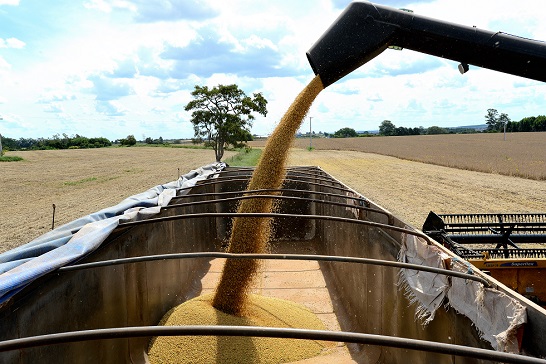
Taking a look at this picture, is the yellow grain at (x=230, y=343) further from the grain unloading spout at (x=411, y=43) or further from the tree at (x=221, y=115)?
the tree at (x=221, y=115)

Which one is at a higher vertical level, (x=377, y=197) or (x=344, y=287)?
(x=344, y=287)

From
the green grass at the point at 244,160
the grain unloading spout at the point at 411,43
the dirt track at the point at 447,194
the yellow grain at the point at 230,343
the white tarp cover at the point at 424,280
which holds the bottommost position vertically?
the dirt track at the point at 447,194

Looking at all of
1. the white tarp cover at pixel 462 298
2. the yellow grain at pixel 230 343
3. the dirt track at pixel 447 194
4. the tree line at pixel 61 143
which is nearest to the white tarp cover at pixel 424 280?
the white tarp cover at pixel 462 298

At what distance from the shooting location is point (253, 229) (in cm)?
439

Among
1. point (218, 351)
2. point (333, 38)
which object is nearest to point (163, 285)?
point (218, 351)

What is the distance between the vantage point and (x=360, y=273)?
4301 millimetres

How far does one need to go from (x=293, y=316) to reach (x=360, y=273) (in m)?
0.76

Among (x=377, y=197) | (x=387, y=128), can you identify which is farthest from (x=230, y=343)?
(x=387, y=128)

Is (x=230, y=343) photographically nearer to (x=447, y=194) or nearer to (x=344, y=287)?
(x=344, y=287)

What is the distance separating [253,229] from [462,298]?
93.5 inches

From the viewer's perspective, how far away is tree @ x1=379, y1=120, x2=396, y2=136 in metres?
97.4

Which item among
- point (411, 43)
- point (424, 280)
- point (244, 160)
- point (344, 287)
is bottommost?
point (344, 287)

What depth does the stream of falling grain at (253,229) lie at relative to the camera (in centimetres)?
416

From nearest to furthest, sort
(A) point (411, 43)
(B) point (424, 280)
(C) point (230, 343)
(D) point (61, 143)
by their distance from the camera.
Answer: (B) point (424, 280) < (A) point (411, 43) < (C) point (230, 343) < (D) point (61, 143)
